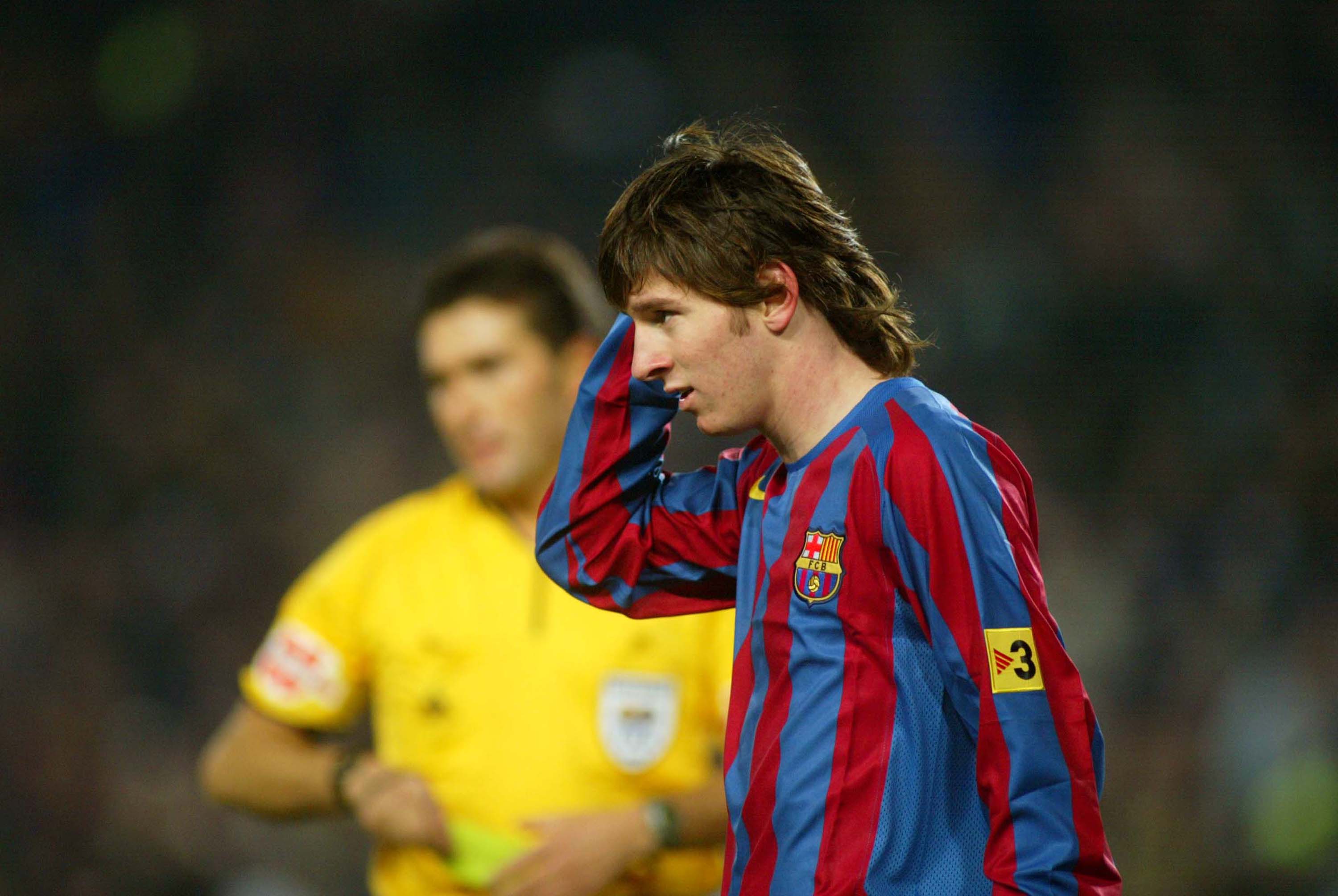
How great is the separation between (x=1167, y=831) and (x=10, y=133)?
19.1 feet

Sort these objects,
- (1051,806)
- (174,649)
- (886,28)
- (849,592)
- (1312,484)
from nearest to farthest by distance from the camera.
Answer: (1051,806) < (849,592) < (1312,484) < (174,649) < (886,28)

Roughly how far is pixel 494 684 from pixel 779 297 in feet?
3.93

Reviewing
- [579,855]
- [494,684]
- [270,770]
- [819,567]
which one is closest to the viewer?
[819,567]

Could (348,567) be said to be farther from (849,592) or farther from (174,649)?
(174,649)

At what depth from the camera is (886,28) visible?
6.25 metres

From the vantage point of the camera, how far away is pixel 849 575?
1.33 meters

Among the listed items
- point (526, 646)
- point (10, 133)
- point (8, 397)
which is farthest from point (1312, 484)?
point (10, 133)

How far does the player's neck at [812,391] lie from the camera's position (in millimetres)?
1422

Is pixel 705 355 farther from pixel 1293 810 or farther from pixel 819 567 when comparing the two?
pixel 1293 810

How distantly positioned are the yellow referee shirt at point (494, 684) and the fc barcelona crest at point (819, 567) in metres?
1.01

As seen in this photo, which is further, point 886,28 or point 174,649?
point 886,28

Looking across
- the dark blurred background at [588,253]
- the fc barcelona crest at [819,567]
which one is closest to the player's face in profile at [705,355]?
the fc barcelona crest at [819,567]

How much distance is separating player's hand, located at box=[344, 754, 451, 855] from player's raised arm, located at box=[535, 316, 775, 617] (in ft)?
2.71

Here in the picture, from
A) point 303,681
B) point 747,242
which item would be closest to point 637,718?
point 303,681
